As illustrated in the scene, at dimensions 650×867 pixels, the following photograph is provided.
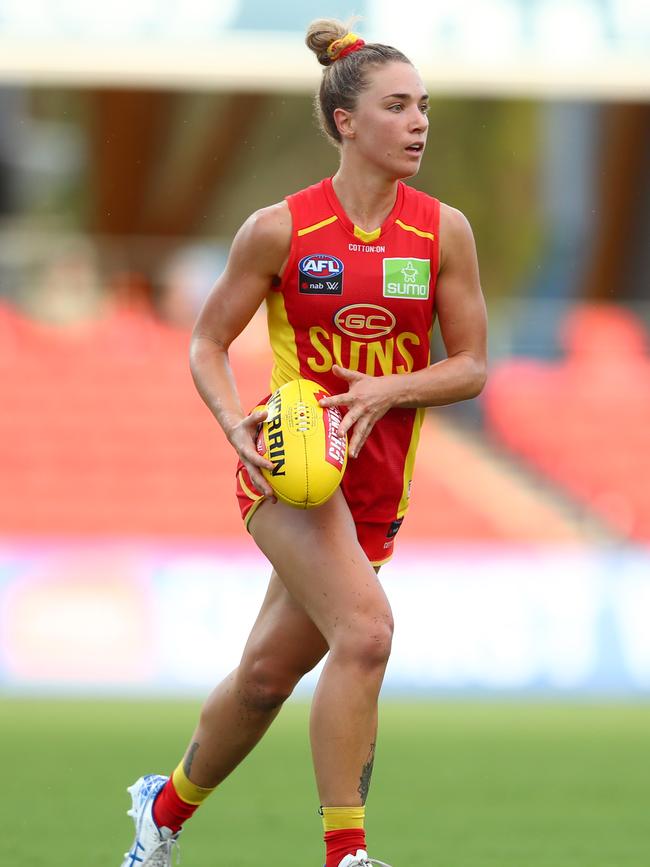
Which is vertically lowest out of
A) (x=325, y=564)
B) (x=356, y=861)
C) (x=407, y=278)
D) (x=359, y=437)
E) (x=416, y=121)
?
(x=356, y=861)

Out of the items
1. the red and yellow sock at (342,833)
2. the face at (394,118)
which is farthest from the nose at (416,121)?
the red and yellow sock at (342,833)

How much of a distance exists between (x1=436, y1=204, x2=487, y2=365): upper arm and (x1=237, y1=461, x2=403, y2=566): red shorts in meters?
0.56

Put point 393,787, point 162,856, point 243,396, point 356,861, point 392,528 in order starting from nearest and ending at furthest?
point 356,861
point 392,528
point 162,856
point 393,787
point 243,396

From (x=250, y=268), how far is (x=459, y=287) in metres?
0.59

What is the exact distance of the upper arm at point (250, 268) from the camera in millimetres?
4219

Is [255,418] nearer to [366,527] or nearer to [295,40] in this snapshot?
[366,527]

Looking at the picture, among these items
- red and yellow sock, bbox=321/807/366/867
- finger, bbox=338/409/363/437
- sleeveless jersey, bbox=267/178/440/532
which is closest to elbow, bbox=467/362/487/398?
sleeveless jersey, bbox=267/178/440/532

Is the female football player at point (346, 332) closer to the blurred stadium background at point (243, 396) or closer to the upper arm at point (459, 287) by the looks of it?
the upper arm at point (459, 287)

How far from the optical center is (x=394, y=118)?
13.9ft

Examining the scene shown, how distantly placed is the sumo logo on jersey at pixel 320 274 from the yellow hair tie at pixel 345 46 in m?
0.60

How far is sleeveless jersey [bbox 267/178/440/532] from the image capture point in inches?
166

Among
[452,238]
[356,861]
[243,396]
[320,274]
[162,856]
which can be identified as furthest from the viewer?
[243,396]

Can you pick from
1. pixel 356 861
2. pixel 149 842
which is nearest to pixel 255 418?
pixel 356 861

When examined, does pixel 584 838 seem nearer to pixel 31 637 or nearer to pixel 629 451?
pixel 31 637
